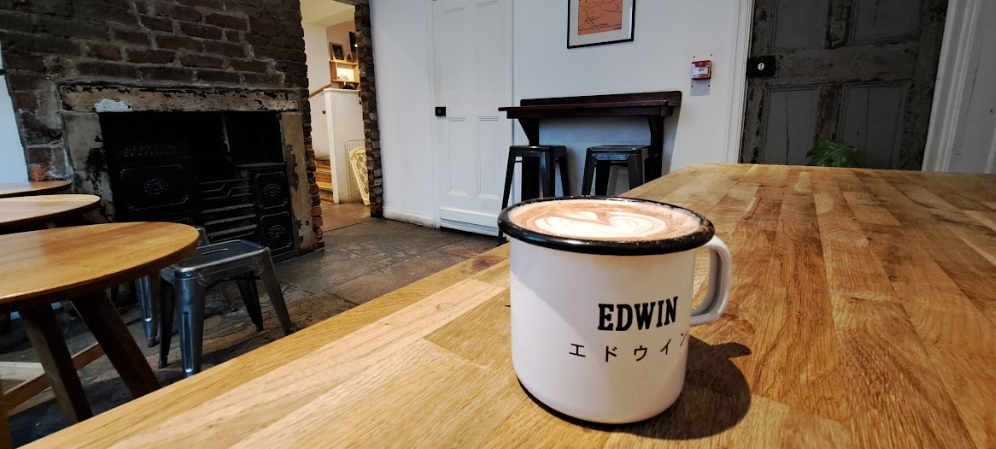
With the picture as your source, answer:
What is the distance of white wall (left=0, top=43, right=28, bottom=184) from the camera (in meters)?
2.06

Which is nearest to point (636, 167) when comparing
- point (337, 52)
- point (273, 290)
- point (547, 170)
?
point (547, 170)

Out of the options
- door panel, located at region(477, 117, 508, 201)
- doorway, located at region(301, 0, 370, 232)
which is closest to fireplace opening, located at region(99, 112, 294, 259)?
doorway, located at region(301, 0, 370, 232)

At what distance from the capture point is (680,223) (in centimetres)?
34

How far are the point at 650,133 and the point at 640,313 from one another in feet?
9.52

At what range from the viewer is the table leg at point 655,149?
2.85m

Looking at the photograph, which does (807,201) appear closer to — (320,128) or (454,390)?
(454,390)

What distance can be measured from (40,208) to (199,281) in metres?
0.56

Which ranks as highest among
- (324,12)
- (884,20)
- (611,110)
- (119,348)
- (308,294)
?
(324,12)

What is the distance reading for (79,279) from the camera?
88 centimetres

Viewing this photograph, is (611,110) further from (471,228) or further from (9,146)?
(9,146)

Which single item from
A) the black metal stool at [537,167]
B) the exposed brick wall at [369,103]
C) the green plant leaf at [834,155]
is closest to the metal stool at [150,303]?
the black metal stool at [537,167]

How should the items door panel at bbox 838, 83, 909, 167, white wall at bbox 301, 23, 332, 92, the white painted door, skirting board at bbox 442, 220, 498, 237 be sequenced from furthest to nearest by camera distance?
1. white wall at bbox 301, 23, 332, 92
2. skirting board at bbox 442, 220, 498, 237
3. the white painted door
4. door panel at bbox 838, 83, 909, 167

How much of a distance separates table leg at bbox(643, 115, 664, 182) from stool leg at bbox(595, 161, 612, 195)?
0.81 ft

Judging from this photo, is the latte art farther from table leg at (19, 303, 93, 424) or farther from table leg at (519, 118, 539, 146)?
table leg at (519, 118, 539, 146)
